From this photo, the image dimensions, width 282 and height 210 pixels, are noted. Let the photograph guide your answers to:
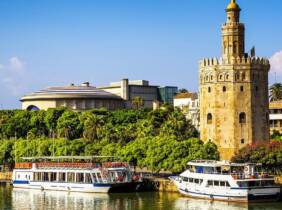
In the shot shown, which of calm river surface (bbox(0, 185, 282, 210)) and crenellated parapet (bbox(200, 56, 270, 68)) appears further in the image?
crenellated parapet (bbox(200, 56, 270, 68))

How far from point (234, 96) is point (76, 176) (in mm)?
19432

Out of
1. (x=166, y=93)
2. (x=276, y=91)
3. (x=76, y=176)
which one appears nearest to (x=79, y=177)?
(x=76, y=176)

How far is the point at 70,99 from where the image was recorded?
135875mm

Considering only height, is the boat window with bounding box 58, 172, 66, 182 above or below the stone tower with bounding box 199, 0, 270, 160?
below

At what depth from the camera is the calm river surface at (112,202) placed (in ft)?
191

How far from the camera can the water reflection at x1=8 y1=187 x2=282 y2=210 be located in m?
58.1

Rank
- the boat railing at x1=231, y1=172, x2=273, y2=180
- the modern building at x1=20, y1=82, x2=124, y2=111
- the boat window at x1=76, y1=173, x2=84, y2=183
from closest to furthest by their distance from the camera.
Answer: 1. the boat railing at x1=231, y1=172, x2=273, y2=180
2. the boat window at x1=76, y1=173, x2=84, y2=183
3. the modern building at x1=20, y1=82, x2=124, y2=111

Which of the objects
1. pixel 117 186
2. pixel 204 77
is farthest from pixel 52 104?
pixel 117 186

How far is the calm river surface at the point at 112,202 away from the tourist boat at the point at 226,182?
0.85 meters

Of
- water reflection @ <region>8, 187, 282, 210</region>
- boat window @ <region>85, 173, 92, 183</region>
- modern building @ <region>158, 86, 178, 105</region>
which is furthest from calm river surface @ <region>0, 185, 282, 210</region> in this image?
modern building @ <region>158, 86, 178, 105</region>

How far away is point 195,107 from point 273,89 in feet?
54.2

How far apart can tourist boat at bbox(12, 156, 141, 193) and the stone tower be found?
1354 cm

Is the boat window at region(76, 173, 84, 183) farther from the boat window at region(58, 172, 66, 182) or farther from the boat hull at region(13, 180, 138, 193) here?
the boat window at region(58, 172, 66, 182)

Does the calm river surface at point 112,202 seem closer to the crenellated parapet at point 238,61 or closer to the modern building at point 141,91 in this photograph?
the crenellated parapet at point 238,61
